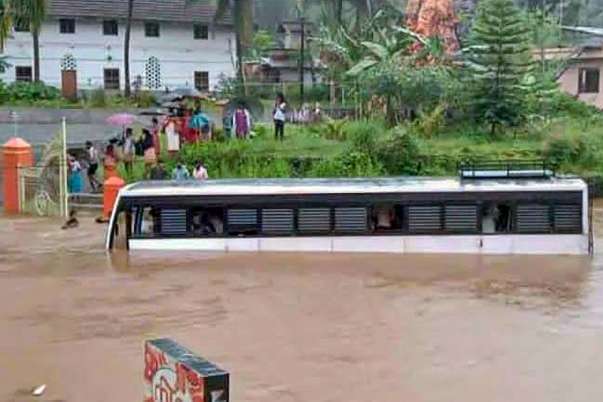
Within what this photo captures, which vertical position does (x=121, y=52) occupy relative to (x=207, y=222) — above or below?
above

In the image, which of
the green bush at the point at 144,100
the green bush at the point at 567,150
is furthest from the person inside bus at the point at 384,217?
the green bush at the point at 144,100

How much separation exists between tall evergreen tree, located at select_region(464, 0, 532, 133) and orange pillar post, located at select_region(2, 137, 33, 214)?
1377 centimetres

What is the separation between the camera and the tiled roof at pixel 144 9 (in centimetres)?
4891

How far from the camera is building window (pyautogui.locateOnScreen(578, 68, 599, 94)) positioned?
45375 mm

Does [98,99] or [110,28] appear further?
[110,28]

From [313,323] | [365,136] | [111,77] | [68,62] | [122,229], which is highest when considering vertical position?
[68,62]

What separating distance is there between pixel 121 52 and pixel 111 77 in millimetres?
1282

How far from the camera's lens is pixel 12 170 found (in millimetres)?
27031

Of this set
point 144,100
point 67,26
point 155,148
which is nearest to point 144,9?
point 67,26

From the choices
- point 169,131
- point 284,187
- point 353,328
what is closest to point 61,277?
point 284,187

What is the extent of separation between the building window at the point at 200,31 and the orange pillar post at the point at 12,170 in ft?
83.2

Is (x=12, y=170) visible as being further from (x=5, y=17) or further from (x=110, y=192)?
(x=5, y=17)

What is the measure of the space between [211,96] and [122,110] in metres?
7.27

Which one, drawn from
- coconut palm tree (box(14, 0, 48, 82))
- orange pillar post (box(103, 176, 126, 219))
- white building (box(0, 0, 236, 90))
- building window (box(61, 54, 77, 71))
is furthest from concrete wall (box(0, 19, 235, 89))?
orange pillar post (box(103, 176, 126, 219))
